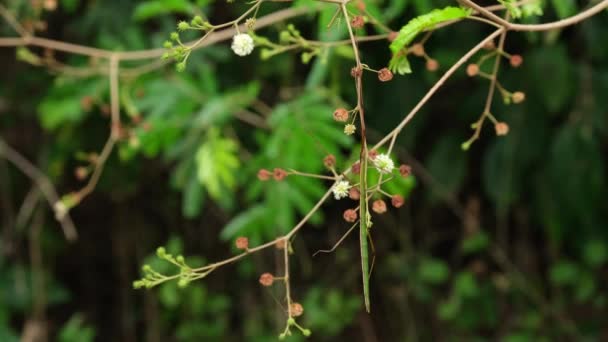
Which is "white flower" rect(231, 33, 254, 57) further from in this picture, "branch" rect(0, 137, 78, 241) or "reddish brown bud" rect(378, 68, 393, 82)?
"branch" rect(0, 137, 78, 241)

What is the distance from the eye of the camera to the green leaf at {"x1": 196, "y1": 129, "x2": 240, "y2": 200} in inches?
67.0

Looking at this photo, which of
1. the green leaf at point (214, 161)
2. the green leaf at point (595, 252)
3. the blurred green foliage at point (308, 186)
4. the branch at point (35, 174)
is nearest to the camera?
the green leaf at point (214, 161)

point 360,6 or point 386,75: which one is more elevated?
point 360,6

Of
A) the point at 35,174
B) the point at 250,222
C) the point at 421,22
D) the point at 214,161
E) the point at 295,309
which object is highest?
the point at 35,174

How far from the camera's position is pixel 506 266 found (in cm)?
265

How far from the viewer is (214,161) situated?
5.72ft

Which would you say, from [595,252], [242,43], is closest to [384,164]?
[242,43]

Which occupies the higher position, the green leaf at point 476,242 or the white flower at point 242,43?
the green leaf at point 476,242

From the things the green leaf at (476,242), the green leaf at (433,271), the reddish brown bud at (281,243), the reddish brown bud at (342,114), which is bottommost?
the reddish brown bud at (281,243)

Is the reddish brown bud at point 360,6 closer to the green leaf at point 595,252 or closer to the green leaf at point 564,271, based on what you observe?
the green leaf at point 595,252

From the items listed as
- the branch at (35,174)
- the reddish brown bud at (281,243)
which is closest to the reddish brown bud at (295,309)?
the reddish brown bud at (281,243)

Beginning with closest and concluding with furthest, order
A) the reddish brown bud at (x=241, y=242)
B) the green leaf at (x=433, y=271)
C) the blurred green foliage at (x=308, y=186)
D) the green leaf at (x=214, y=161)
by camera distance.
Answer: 1. the reddish brown bud at (x=241, y=242)
2. the green leaf at (x=214, y=161)
3. the blurred green foliage at (x=308, y=186)
4. the green leaf at (x=433, y=271)

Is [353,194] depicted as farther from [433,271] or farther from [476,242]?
[433,271]

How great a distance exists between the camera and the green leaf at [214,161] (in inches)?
67.0
